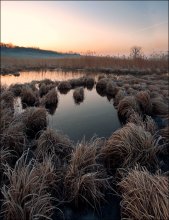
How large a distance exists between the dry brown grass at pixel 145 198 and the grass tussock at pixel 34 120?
13.4 ft

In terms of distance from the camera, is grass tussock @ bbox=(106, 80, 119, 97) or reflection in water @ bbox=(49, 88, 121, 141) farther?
grass tussock @ bbox=(106, 80, 119, 97)

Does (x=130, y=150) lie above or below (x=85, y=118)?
below

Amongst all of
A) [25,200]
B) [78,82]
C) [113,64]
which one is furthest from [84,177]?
[113,64]

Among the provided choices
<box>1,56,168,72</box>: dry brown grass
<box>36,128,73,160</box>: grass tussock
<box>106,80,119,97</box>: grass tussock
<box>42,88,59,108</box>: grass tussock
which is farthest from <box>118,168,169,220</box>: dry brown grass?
<box>1,56,168,72</box>: dry brown grass

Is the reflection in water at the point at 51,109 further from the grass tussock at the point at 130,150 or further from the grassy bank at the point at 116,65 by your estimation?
the grassy bank at the point at 116,65

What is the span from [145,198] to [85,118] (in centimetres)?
617

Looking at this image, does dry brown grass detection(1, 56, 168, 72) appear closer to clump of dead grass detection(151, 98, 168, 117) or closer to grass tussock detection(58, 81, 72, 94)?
grass tussock detection(58, 81, 72, 94)

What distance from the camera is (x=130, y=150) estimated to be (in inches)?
197

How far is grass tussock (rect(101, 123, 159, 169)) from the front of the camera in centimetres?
498

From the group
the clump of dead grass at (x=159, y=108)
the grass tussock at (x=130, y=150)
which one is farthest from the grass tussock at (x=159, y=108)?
the grass tussock at (x=130, y=150)

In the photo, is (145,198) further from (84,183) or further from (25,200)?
(25,200)

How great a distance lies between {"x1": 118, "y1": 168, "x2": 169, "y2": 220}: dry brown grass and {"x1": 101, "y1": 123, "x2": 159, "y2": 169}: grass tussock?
1135 mm

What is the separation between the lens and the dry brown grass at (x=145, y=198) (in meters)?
3.12

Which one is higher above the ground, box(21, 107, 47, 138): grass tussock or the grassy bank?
the grassy bank
